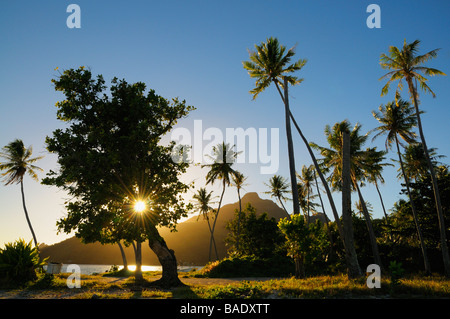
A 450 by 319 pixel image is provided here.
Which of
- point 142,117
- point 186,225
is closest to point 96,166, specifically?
point 142,117

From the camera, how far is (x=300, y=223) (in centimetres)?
1437

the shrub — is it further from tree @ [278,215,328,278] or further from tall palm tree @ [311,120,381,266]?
tall palm tree @ [311,120,381,266]

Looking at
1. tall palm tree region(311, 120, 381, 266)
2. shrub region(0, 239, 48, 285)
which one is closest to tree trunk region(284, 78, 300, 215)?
tall palm tree region(311, 120, 381, 266)

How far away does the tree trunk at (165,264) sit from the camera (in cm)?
1473

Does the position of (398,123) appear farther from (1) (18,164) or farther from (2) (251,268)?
(1) (18,164)

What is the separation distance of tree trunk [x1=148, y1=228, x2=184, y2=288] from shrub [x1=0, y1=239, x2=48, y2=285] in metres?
6.49

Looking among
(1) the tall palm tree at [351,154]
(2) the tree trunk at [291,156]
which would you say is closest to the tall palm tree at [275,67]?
(2) the tree trunk at [291,156]

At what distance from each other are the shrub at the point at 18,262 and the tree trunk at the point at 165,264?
21.3 ft

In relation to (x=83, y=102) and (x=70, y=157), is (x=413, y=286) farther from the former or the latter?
(x=83, y=102)

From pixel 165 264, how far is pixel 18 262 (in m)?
7.76

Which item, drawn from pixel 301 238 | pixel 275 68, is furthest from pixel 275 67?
pixel 301 238

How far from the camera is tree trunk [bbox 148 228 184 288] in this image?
14.7m

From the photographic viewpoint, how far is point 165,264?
15.2 meters
